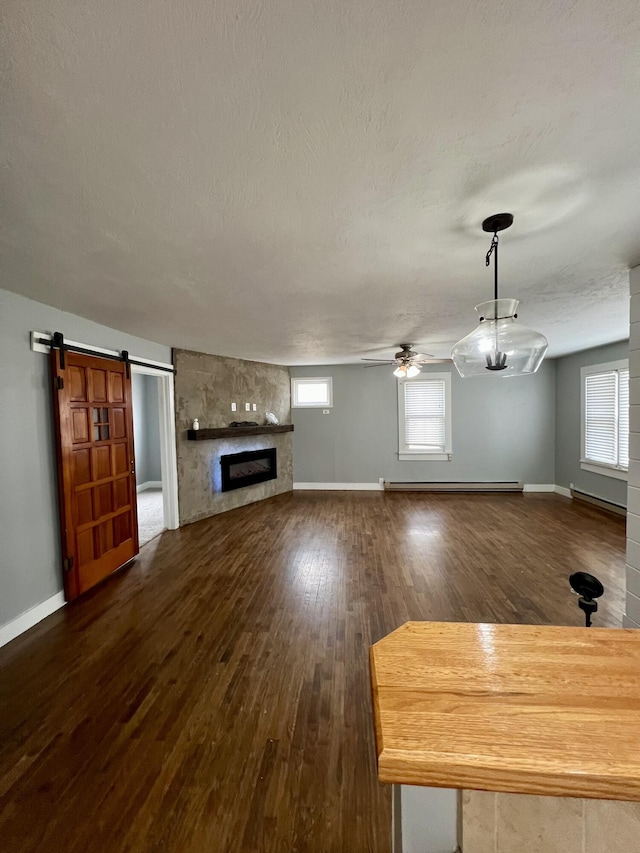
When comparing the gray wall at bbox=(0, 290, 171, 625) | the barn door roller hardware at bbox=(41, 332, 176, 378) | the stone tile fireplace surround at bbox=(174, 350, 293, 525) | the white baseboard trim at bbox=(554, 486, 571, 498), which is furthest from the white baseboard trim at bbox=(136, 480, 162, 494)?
the white baseboard trim at bbox=(554, 486, 571, 498)

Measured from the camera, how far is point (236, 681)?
2010 millimetres

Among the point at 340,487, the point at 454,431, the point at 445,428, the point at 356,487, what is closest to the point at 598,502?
the point at 454,431

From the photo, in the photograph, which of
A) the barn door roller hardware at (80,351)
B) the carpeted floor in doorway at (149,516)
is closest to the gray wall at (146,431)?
the carpeted floor in doorway at (149,516)

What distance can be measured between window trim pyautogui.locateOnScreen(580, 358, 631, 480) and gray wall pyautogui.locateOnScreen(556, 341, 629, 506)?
0.06m

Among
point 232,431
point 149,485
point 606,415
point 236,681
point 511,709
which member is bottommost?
point 236,681

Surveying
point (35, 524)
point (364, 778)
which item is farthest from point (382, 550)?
point (35, 524)

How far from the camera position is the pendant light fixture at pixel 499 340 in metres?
1.51

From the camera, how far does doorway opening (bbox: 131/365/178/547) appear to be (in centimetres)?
455

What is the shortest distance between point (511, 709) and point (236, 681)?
1.89 meters

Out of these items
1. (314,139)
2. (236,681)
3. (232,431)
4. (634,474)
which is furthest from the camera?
(232,431)

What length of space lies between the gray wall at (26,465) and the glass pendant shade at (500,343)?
3016mm

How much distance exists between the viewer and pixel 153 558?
12.4 ft

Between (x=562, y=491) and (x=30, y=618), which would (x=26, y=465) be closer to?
(x=30, y=618)

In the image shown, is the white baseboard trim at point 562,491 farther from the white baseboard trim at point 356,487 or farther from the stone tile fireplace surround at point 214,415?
the stone tile fireplace surround at point 214,415
